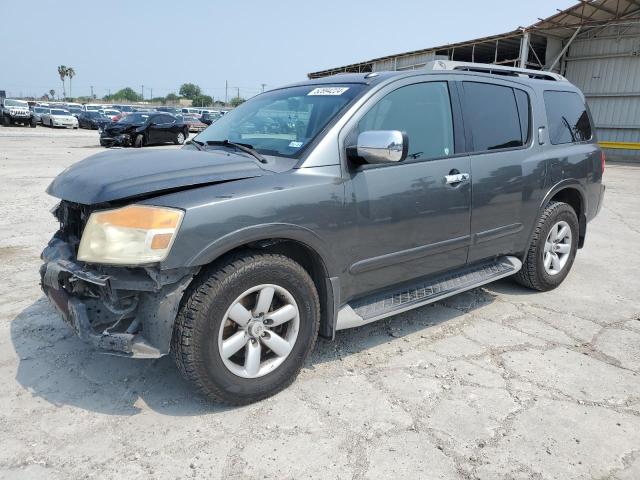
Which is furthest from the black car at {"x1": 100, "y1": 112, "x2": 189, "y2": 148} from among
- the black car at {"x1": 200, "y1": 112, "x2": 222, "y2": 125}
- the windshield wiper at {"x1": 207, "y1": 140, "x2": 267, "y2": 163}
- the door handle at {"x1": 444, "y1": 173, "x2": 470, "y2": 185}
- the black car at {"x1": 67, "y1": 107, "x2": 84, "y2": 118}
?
the black car at {"x1": 67, "y1": 107, "x2": 84, "y2": 118}

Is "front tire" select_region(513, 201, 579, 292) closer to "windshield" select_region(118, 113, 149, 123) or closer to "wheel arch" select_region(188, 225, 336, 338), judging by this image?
"wheel arch" select_region(188, 225, 336, 338)

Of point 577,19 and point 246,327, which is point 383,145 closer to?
point 246,327

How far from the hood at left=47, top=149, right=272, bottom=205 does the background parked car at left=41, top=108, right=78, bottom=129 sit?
3368cm

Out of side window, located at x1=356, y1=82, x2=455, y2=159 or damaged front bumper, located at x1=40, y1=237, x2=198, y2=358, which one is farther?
side window, located at x1=356, y1=82, x2=455, y2=159

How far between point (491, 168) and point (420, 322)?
1.28 metres

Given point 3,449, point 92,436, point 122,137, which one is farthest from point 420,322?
point 122,137

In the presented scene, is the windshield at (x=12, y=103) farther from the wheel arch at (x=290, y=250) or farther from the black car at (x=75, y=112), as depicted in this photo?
→ the wheel arch at (x=290, y=250)

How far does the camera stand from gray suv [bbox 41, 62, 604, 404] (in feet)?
7.91

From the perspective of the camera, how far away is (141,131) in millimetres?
19250

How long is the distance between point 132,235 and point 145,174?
38 centimetres

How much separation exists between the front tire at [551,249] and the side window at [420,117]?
146 centimetres

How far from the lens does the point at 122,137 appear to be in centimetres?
1875

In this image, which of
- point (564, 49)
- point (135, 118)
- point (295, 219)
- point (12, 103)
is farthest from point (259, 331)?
point (12, 103)

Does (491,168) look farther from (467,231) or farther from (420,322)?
(420,322)
